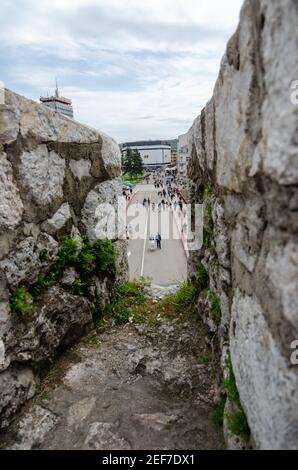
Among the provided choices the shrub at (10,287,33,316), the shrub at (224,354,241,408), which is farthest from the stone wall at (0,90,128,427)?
the shrub at (224,354,241,408)

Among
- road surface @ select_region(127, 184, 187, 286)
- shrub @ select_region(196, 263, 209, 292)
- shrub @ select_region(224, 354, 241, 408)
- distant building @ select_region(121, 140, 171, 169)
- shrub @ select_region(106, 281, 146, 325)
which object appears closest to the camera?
shrub @ select_region(224, 354, 241, 408)

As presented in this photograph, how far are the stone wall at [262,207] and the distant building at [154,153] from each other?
12394cm

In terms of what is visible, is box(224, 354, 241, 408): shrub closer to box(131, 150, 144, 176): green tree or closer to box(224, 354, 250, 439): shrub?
box(224, 354, 250, 439): shrub

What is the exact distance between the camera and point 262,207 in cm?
232

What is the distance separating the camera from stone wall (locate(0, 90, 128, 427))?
11.8 ft

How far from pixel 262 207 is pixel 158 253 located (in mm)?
19047

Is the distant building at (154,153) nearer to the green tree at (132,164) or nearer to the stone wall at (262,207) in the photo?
the green tree at (132,164)

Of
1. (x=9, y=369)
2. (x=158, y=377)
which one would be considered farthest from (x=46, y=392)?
(x=158, y=377)

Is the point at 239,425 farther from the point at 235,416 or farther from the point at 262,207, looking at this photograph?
the point at 262,207

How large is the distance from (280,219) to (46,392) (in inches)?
115

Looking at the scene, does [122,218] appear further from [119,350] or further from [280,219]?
[280,219]

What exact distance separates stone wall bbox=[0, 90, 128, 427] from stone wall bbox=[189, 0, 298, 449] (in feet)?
6.36

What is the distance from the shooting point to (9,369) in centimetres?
354

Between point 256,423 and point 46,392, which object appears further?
point 46,392
